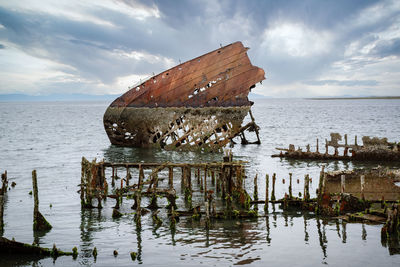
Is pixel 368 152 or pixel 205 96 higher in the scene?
pixel 205 96

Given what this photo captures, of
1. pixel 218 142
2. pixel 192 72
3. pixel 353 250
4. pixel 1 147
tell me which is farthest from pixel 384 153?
pixel 1 147

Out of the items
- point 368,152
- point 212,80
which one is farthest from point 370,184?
point 212,80

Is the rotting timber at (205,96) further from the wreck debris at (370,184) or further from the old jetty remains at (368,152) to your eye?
the wreck debris at (370,184)

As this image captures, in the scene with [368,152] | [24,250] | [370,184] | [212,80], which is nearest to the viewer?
[24,250]

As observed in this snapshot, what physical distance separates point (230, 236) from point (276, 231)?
1979 mm

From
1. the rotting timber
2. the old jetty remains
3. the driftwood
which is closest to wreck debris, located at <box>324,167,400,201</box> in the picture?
the old jetty remains

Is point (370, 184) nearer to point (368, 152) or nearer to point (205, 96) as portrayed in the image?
point (368, 152)

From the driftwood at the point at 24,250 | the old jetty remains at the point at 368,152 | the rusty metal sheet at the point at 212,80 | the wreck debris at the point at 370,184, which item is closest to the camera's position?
the driftwood at the point at 24,250

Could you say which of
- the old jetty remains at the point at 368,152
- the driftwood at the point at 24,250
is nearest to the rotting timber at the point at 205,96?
the old jetty remains at the point at 368,152

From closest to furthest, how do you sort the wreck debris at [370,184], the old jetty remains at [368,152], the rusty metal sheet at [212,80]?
the wreck debris at [370,184] → the old jetty remains at [368,152] → the rusty metal sheet at [212,80]

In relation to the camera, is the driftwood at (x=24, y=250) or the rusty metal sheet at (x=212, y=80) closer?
the driftwood at (x=24, y=250)

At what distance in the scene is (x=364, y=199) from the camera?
651 inches

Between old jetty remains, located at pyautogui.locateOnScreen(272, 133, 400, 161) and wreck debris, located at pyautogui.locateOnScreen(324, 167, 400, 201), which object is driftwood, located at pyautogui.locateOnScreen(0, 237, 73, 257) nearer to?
wreck debris, located at pyautogui.locateOnScreen(324, 167, 400, 201)

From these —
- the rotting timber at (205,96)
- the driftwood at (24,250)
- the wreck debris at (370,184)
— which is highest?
the rotting timber at (205,96)
